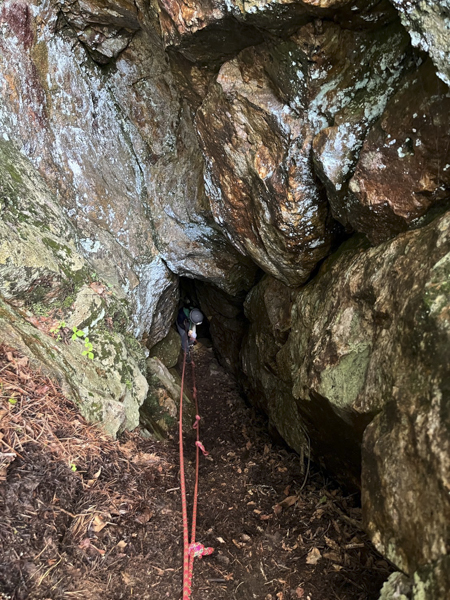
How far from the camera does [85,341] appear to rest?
163 inches

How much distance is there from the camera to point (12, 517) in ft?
7.94

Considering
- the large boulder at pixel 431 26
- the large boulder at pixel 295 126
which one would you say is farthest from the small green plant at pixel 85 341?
the large boulder at pixel 431 26

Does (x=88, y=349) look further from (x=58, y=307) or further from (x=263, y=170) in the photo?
(x=263, y=170)

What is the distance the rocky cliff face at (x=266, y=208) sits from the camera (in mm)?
2121

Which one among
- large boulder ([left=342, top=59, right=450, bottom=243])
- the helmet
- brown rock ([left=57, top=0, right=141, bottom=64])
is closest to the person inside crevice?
the helmet

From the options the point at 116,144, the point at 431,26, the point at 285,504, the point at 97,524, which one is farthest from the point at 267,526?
the point at 116,144

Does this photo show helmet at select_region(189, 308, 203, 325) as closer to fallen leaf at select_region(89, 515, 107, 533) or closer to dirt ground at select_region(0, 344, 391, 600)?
dirt ground at select_region(0, 344, 391, 600)

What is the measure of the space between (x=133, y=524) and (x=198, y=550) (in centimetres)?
57

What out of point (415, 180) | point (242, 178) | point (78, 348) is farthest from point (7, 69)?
point (415, 180)

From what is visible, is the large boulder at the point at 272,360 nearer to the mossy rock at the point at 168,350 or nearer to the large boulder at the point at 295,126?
the large boulder at the point at 295,126

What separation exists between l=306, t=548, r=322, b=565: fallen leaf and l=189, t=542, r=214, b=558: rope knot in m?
0.84

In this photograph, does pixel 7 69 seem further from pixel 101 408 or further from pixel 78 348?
pixel 101 408

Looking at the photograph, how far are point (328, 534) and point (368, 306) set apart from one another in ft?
7.21

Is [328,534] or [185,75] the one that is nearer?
[328,534]
